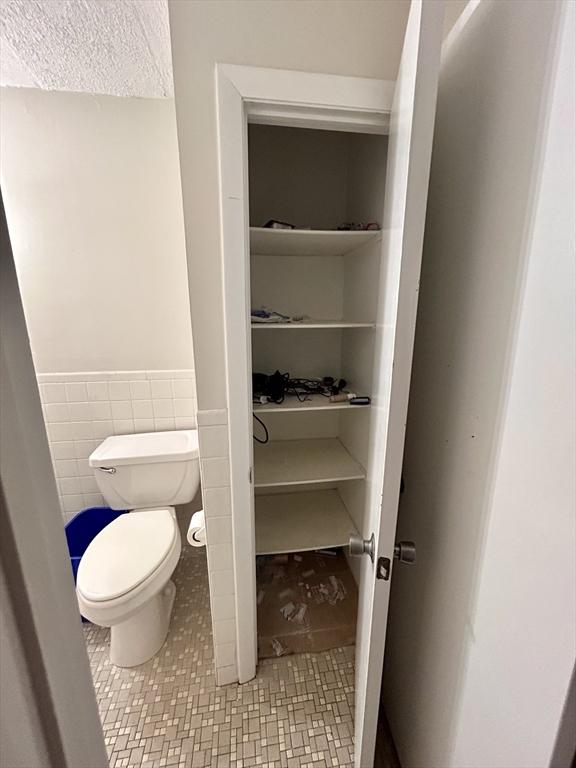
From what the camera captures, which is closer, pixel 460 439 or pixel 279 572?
pixel 460 439

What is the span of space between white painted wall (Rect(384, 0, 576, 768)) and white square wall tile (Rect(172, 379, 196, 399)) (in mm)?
1202

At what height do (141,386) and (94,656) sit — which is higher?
(141,386)

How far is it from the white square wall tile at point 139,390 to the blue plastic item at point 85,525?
59 cm

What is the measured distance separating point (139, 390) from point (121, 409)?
0.14 meters

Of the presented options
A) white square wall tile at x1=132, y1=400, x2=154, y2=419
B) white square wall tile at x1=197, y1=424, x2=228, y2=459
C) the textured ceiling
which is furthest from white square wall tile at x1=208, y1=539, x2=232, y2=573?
the textured ceiling

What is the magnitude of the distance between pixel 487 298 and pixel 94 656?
2.02 metres

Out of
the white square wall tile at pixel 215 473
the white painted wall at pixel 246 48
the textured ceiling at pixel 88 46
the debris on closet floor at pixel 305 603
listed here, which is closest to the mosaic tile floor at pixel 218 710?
the debris on closet floor at pixel 305 603

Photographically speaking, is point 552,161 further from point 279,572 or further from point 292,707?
point 279,572

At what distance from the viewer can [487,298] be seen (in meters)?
0.63

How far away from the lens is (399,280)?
0.60m

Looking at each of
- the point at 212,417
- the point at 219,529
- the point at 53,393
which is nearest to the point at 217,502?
the point at 219,529

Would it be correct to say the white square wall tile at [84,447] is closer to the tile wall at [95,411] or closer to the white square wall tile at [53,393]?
the tile wall at [95,411]

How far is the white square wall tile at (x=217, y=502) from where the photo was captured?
3.63 ft

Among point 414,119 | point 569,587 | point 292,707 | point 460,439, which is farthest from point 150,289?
point 292,707
